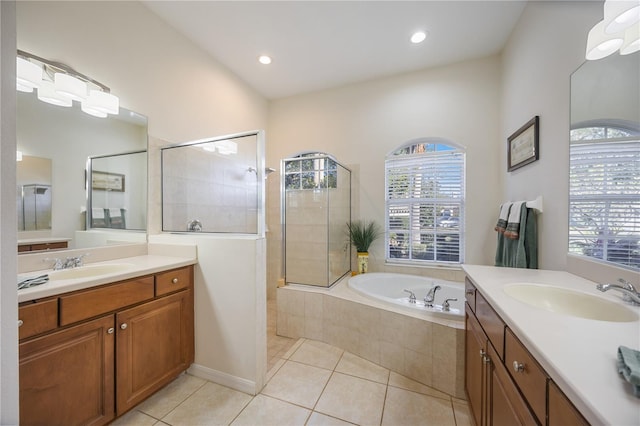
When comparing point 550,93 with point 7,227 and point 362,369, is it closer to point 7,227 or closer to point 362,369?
point 362,369

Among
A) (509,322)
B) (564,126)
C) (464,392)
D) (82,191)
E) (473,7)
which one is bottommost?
(464,392)

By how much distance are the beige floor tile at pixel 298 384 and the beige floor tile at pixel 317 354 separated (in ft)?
0.21

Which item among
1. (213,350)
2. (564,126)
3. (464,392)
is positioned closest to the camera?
(564,126)

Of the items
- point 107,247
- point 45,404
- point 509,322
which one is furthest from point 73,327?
point 509,322

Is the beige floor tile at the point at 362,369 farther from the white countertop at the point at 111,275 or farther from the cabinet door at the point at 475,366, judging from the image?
the white countertop at the point at 111,275

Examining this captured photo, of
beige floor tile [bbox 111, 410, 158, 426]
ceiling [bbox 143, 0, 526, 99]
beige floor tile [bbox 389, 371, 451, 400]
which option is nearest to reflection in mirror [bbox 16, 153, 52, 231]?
beige floor tile [bbox 111, 410, 158, 426]

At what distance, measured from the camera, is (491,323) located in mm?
1037

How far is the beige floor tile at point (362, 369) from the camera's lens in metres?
1.83

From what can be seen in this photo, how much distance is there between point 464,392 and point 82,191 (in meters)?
2.95

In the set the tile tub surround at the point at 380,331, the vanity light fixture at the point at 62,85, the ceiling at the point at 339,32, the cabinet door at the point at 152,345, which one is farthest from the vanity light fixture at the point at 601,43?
the vanity light fixture at the point at 62,85

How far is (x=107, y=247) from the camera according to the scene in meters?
1.76

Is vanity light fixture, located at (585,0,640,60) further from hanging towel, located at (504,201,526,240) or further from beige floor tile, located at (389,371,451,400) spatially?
beige floor tile, located at (389,371,451,400)

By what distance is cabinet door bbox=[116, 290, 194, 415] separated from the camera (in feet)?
4.44

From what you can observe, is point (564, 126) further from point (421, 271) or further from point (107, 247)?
point (107, 247)
